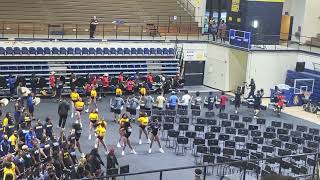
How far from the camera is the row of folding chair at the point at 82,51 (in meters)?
28.6

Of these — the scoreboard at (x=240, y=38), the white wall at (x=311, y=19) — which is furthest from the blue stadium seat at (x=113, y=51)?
the white wall at (x=311, y=19)

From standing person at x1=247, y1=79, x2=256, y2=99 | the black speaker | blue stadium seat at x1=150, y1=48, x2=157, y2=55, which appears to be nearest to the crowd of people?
standing person at x1=247, y1=79, x2=256, y2=99

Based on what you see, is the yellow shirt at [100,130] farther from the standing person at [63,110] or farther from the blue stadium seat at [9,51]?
the blue stadium seat at [9,51]

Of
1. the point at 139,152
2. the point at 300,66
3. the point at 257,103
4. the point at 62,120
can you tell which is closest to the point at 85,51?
the point at 62,120

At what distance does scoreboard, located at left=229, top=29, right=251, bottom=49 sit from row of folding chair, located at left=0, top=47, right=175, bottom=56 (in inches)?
154

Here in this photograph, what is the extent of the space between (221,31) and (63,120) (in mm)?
15788

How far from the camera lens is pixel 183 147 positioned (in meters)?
20.5

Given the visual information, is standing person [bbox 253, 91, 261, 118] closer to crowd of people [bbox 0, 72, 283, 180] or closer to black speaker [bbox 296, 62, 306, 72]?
crowd of people [bbox 0, 72, 283, 180]

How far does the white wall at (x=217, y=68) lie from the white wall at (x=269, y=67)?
2.05 meters

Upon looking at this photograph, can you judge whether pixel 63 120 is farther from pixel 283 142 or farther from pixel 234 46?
pixel 234 46

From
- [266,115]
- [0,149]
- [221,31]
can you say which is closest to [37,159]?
[0,149]

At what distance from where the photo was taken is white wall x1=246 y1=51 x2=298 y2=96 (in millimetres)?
31250

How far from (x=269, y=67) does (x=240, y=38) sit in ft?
8.60

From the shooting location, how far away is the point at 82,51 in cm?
3033
